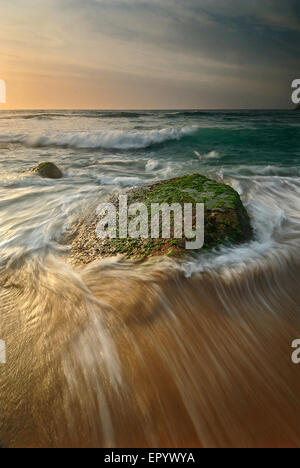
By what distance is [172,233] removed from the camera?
11.1 ft

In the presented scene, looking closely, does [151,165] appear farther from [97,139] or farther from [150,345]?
[150,345]

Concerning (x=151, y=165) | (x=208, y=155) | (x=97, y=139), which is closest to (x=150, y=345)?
(x=151, y=165)

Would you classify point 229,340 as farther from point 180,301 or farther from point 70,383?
point 70,383

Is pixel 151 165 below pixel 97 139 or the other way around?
below

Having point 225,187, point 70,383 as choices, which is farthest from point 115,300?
point 225,187

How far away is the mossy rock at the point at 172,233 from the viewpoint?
129 inches

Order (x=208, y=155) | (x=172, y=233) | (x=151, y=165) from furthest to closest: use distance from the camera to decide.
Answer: (x=208, y=155) < (x=151, y=165) < (x=172, y=233)

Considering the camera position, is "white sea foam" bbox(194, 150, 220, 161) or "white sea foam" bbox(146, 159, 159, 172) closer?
"white sea foam" bbox(146, 159, 159, 172)

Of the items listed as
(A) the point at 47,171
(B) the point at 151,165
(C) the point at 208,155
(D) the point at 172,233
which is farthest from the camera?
(C) the point at 208,155

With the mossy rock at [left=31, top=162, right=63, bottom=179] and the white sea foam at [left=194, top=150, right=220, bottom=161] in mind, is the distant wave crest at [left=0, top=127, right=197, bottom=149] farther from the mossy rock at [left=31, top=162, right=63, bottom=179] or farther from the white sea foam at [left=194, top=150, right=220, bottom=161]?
the mossy rock at [left=31, top=162, right=63, bottom=179]

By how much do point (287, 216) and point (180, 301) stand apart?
3.76m

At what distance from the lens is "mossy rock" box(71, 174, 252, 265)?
328 cm

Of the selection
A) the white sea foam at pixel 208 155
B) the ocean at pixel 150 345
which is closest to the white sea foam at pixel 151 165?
the white sea foam at pixel 208 155

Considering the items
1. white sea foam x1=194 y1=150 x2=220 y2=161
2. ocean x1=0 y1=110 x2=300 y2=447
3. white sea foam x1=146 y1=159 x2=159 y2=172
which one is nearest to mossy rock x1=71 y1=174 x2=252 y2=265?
ocean x1=0 y1=110 x2=300 y2=447
